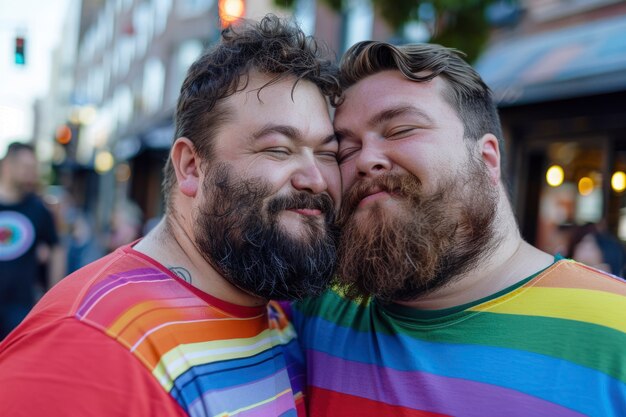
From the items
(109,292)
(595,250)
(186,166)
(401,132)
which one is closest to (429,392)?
(401,132)

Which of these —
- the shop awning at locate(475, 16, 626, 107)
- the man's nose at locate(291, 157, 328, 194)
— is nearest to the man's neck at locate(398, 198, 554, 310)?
the man's nose at locate(291, 157, 328, 194)

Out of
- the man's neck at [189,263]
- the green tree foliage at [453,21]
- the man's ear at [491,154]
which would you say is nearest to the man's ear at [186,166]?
the man's neck at [189,263]

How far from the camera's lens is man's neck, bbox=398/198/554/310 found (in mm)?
1997

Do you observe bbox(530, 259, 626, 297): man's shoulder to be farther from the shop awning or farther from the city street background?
the shop awning

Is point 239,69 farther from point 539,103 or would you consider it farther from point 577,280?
point 539,103

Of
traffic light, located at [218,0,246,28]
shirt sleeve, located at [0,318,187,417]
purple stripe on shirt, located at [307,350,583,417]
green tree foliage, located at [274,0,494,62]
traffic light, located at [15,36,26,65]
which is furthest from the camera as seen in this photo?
traffic light, located at [15,36,26,65]

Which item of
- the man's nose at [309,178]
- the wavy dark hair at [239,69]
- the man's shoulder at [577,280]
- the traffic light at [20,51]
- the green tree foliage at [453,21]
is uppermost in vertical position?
the green tree foliage at [453,21]

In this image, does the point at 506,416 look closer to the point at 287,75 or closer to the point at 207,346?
the point at 207,346

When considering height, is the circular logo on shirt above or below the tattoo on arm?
below

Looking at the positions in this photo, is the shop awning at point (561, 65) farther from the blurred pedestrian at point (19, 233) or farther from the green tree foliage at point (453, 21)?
the blurred pedestrian at point (19, 233)

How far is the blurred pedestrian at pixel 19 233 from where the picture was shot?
4.98m

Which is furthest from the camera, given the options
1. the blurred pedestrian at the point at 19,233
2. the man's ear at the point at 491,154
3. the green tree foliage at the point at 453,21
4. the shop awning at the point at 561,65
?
the green tree foliage at the point at 453,21

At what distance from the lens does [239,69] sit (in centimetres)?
210

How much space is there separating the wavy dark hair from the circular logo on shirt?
3387 mm
